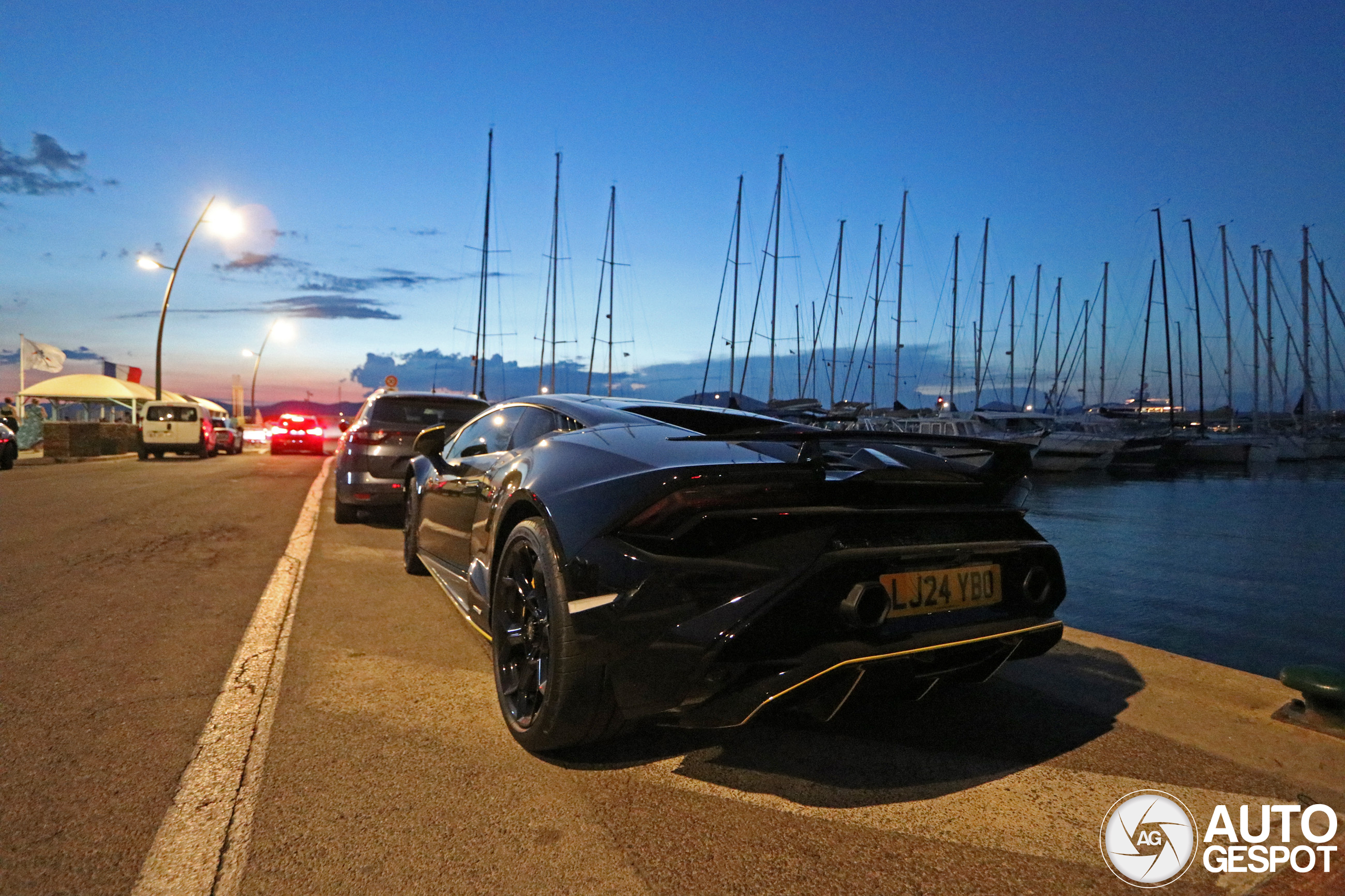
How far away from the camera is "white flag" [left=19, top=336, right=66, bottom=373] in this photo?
40.6 metres

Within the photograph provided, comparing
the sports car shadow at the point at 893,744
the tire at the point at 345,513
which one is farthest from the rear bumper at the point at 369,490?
the sports car shadow at the point at 893,744

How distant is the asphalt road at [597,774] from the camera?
79.4 inches

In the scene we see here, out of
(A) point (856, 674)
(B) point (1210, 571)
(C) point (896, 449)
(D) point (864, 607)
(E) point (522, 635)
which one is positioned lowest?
(B) point (1210, 571)

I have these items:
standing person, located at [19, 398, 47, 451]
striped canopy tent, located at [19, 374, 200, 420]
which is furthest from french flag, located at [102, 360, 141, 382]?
standing person, located at [19, 398, 47, 451]

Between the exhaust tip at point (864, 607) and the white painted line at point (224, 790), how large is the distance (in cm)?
168

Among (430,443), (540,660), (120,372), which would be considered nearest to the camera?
(540,660)

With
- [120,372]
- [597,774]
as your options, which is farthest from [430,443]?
[120,372]

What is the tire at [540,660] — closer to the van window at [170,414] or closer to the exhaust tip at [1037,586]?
the exhaust tip at [1037,586]

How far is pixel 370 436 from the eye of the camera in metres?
7.94

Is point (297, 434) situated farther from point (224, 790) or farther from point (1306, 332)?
point (1306, 332)

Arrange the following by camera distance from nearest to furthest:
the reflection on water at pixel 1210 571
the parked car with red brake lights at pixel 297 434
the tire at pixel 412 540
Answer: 1. the tire at pixel 412 540
2. the reflection on water at pixel 1210 571
3. the parked car with red brake lights at pixel 297 434

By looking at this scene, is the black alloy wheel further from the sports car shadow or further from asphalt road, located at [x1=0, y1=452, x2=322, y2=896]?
asphalt road, located at [x1=0, y1=452, x2=322, y2=896]

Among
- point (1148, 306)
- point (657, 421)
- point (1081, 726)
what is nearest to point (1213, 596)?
point (1081, 726)

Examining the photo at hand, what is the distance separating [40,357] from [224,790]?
5080cm
